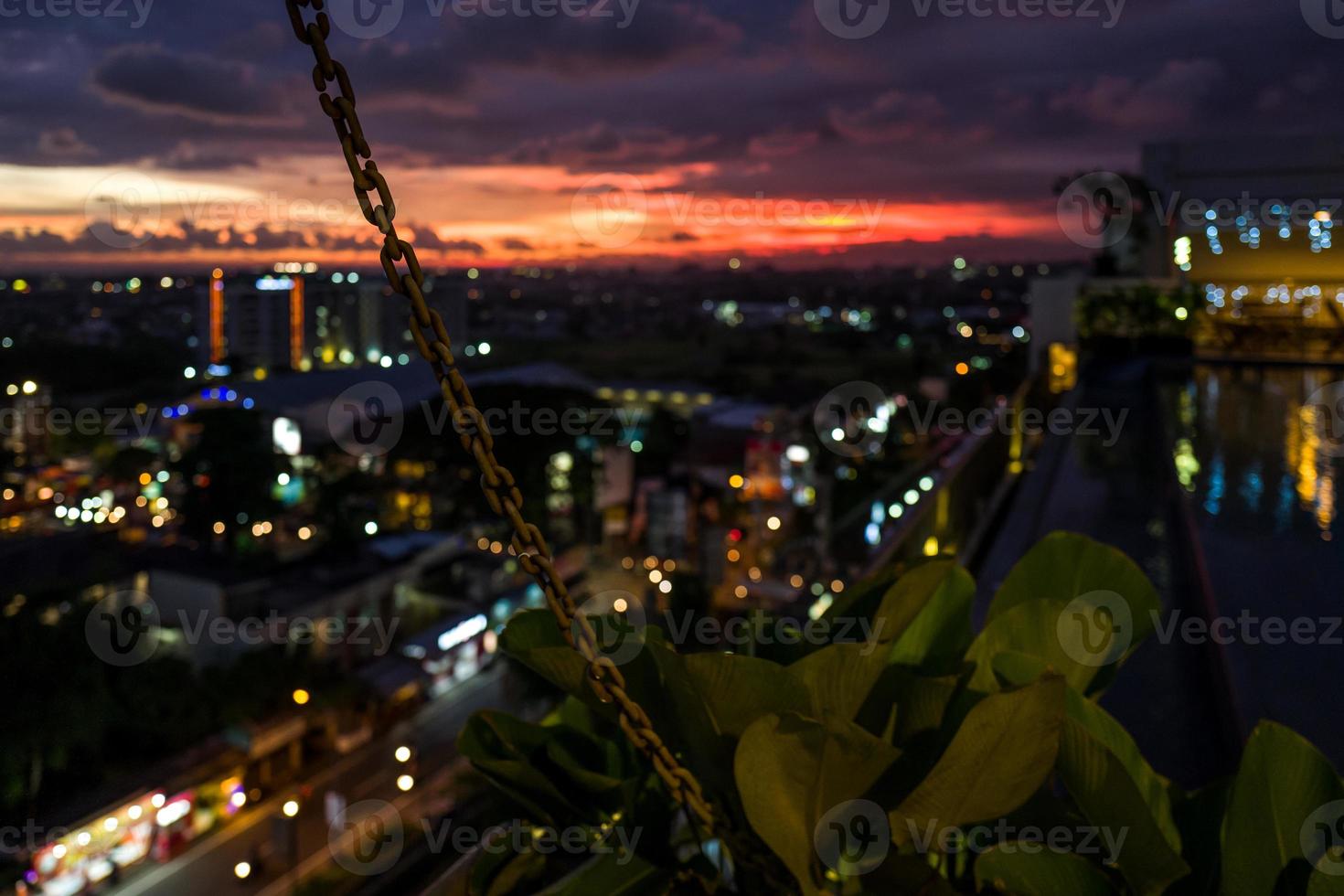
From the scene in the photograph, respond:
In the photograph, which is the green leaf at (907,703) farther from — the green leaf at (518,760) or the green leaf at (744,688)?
the green leaf at (518,760)

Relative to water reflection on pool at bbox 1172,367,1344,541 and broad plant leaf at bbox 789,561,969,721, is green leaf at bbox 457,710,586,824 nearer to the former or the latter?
broad plant leaf at bbox 789,561,969,721

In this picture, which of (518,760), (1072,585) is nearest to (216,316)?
(518,760)

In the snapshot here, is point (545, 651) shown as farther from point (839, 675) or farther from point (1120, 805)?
point (1120, 805)

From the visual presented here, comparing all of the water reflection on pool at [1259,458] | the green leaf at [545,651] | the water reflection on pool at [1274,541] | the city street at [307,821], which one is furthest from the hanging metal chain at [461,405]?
the city street at [307,821]

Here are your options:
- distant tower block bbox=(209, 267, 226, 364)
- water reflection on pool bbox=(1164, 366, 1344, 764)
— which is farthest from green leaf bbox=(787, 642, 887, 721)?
distant tower block bbox=(209, 267, 226, 364)

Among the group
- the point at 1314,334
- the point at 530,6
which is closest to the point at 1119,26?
the point at 1314,334

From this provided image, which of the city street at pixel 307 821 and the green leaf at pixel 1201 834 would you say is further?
the city street at pixel 307 821
